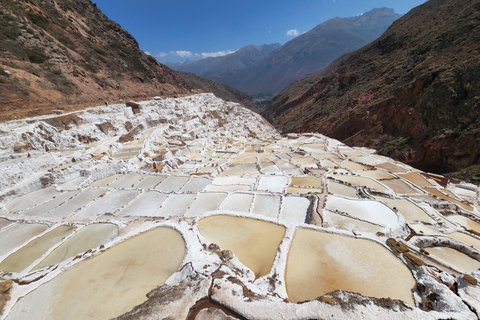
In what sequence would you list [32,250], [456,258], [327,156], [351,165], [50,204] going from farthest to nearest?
[327,156] → [351,165] → [50,204] → [32,250] → [456,258]

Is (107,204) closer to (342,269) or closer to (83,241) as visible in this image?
(83,241)

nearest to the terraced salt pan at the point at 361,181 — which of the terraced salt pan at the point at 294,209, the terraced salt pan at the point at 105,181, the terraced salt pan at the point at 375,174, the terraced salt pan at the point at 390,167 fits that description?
the terraced salt pan at the point at 375,174

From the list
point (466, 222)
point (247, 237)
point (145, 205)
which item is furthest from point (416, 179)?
point (145, 205)

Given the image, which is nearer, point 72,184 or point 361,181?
point 72,184

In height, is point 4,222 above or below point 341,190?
above

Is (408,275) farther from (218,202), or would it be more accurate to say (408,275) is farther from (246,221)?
(218,202)

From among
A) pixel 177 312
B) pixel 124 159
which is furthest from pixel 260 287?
pixel 124 159

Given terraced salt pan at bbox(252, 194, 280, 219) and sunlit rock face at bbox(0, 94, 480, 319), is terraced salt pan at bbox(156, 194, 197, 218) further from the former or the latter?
terraced salt pan at bbox(252, 194, 280, 219)

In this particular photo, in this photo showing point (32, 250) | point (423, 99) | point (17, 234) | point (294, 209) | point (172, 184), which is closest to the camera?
point (32, 250)

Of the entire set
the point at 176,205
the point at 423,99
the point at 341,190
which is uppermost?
the point at 423,99
